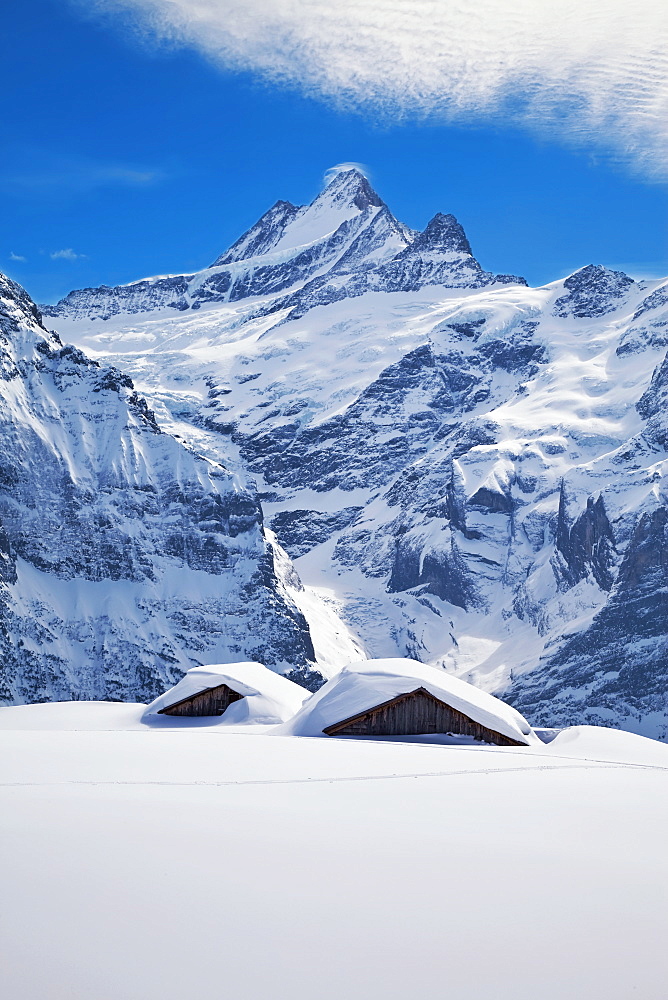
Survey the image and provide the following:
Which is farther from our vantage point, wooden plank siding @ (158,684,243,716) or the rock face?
the rock face

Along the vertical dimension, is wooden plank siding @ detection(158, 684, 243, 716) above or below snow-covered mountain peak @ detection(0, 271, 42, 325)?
below

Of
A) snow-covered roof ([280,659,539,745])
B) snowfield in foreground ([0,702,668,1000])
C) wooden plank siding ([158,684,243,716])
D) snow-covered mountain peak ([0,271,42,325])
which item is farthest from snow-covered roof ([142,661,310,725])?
Answer: snow-covered mountain peak ([0,271,42,325])

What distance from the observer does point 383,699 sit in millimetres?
32594

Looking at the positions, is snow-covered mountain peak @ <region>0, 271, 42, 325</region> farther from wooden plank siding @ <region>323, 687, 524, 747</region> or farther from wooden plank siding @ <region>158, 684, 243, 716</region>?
wooden plank siding @ <region>323, 687, 524, 747</region>

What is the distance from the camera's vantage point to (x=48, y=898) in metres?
8.06

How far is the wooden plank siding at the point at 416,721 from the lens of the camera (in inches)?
1275

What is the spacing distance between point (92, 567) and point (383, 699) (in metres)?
157

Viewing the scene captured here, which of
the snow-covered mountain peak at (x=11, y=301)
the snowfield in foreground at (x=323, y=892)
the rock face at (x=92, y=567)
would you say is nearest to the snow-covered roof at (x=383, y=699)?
the snowfield in foreground at (x=323, y=892)

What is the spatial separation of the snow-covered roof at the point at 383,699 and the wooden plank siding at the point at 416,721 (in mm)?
Result: 179

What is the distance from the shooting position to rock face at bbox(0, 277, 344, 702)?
545 feet

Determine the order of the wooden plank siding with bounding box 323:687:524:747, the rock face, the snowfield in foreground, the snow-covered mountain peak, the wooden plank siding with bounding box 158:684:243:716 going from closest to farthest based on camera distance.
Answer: the snowfield in foreground, the wooden plank siding with bounding box 323:687:524:747, the wooden plank siding with bounding box 158:684:243:716, the rock face, the snow-covered mountain peak

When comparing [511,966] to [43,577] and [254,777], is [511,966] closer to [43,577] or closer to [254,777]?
[254,777]

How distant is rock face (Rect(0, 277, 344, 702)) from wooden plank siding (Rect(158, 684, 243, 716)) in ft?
391

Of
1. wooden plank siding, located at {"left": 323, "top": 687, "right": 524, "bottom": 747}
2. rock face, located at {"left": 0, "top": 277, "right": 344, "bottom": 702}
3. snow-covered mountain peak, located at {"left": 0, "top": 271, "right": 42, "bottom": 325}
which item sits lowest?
wooden plank siding, located at {"left": 323, "top": 687, "right": 524, "bottom": 747}
